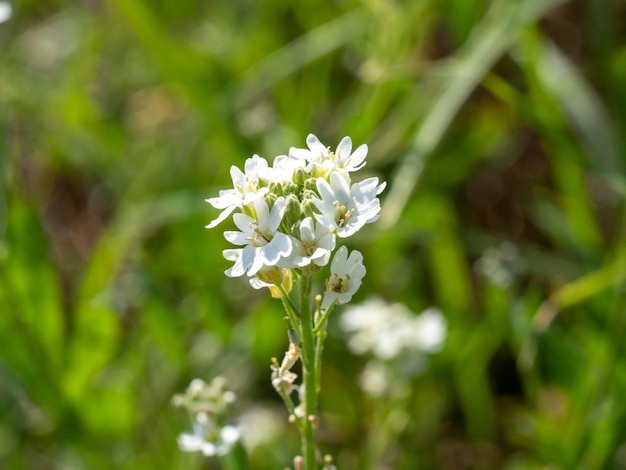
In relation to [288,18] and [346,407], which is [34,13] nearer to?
[288,18]

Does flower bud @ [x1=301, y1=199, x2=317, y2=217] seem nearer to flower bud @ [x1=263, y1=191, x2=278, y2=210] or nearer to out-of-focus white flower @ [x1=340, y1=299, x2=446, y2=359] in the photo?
flower bud @ [x1=263, y1=191, x2=278, y2=210]

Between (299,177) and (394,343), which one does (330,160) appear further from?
(394,343)

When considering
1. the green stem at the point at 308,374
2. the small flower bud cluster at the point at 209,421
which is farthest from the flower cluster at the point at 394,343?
the green stem at the point at 308,374

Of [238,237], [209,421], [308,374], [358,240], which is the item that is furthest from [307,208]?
[358,240]

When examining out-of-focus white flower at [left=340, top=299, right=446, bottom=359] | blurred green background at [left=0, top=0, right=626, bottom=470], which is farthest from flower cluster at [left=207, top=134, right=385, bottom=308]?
out-of-focus white flower at [left=340, top=299, right=446, bottom=359]

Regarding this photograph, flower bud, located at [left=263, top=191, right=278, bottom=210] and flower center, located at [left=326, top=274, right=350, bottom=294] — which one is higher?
flower bud, located at [left=263, top=191, right=278, bottom=210]

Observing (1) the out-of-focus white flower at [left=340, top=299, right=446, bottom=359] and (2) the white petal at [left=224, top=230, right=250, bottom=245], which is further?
(1) the out-of-focus white flower at [left=340, top=299, right=446, bottom=359]
